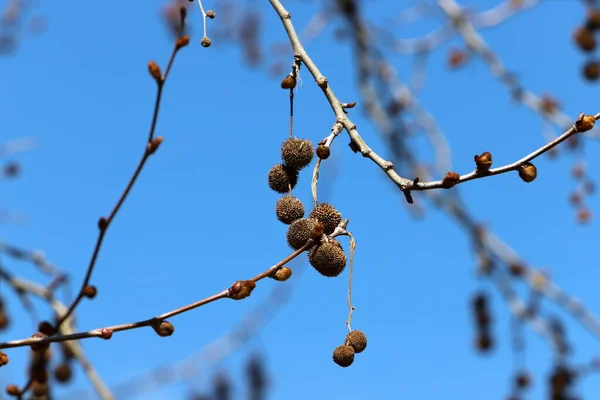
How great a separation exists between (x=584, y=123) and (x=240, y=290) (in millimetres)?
762

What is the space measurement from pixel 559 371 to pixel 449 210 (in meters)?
1.06

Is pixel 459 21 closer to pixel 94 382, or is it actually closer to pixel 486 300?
pixel 486 300

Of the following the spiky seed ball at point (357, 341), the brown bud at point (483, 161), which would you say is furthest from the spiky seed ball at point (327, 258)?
the brown bud at point (483, 161)

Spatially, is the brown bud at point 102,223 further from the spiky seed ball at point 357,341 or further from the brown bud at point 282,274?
the spiky seed ball at point 357,341

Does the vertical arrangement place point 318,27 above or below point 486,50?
above

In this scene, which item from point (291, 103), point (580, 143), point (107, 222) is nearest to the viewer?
point (107, 222)

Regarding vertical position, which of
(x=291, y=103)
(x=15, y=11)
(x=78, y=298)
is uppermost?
(x=15, y=11)

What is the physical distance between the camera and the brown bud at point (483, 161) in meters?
1.42

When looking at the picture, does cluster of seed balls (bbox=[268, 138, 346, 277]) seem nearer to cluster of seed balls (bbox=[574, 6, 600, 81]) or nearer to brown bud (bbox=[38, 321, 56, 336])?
brown bud (bbox=[38, 321, 56, 336])

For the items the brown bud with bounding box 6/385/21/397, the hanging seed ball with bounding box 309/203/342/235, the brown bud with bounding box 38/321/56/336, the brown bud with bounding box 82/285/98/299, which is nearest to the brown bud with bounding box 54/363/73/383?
the brown bud with bounding box 6/385/21/397

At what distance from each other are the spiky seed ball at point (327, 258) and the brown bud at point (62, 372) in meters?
1.99

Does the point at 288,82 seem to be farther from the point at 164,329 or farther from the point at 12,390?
the point at 12,390

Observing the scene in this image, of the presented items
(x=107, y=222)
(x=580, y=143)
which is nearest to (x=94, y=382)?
(x=107, y=222)

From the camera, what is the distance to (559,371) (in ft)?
13.1
